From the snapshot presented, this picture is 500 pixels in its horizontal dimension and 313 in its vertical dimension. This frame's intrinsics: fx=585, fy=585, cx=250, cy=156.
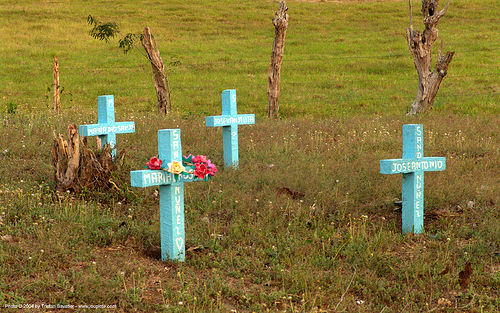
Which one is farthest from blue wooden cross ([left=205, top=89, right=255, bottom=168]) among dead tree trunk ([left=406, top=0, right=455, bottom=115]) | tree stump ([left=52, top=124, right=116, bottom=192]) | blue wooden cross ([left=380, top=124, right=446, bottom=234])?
dead tree trunk ([left=406, top=0, right=455, bottom=115])

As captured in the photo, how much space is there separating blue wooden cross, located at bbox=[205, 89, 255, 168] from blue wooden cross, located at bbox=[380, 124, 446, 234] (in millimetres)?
3122

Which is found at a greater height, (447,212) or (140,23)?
(140,23)

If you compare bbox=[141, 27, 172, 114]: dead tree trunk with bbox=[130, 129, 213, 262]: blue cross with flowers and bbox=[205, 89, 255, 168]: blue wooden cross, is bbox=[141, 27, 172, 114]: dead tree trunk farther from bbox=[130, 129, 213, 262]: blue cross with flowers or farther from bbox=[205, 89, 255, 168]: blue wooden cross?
bbox=[130, 129, 213, 262]: blue cross with flowers

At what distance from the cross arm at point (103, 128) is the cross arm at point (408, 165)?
4.34 m

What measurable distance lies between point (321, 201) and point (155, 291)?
2.85 metres

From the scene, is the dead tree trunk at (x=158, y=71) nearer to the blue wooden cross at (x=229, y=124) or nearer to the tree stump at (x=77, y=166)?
the blue wooden cross at (x=229, y=124)

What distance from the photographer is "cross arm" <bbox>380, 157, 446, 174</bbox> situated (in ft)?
20.6

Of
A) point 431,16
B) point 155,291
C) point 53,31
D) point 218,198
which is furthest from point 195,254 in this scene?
point 53,31

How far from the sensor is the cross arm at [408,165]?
247 inches

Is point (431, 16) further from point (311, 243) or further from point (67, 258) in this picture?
point (67, 258)

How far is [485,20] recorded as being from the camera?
1430 inches

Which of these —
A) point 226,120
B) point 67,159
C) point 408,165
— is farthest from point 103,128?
point 408,165

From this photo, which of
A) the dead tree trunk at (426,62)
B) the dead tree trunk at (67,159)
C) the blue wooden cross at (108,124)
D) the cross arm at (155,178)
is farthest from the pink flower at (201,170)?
the dead tree trunk at (426,62)

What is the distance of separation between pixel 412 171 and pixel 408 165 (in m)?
0.10
